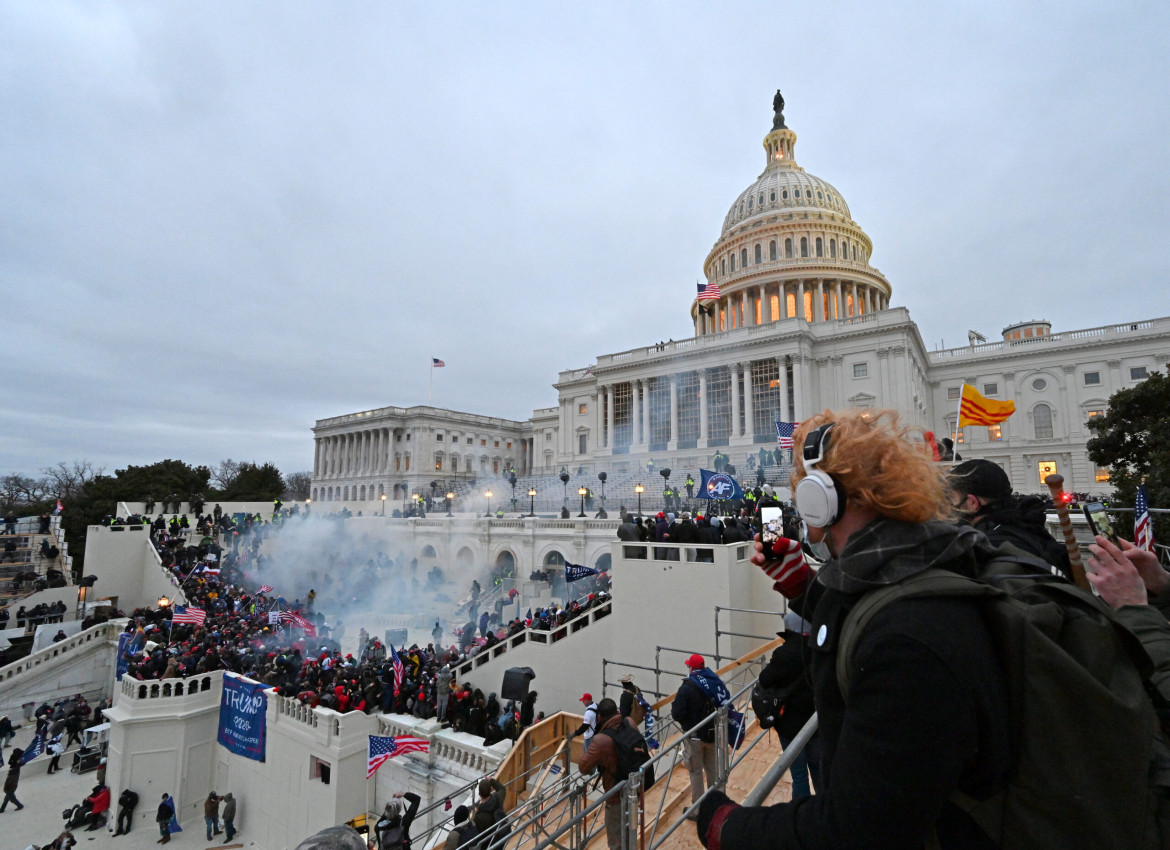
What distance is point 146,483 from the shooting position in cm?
4778

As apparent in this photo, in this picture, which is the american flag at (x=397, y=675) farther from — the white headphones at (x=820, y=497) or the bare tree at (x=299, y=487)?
the bare tree at (x=299, y=487)

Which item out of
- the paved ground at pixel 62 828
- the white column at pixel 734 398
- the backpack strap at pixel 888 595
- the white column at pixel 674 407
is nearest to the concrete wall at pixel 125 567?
the paved ground at pixel 62 828

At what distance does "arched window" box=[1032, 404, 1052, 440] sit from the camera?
151ft

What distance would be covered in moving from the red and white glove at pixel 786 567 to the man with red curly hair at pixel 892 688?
47.8 inches

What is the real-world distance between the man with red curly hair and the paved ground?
19360mm

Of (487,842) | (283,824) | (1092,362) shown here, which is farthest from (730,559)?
(1092,362)

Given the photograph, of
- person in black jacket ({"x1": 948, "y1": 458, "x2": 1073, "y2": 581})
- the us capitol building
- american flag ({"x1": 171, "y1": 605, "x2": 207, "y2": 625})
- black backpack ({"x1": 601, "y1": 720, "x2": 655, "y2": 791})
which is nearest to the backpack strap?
person in black jacket ({"x1": 948, "y1": 458, "x2": 1073, "y2": 581})

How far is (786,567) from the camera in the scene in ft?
10.8

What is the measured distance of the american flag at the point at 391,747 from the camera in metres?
12.6

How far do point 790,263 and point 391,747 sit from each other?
5640 centimetres

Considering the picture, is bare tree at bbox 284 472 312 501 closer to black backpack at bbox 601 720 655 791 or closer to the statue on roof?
the statue on roof

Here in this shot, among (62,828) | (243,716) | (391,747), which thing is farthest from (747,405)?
(62,828)

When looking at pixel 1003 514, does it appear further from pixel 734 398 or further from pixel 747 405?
pixel 734 398

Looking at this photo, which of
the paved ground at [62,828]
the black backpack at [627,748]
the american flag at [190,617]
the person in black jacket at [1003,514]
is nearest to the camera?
the person in black jacket at [1003,514]
